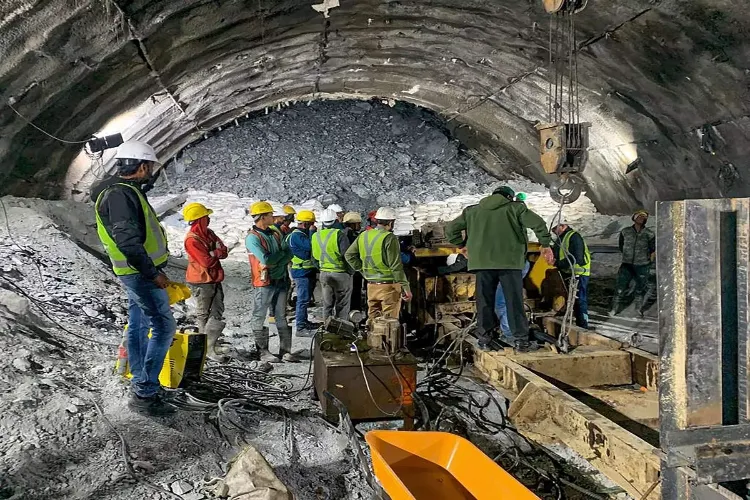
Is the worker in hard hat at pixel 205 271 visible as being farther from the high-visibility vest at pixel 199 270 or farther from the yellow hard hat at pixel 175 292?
the yellow hard hat at pixel 175 292

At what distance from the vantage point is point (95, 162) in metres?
9.74

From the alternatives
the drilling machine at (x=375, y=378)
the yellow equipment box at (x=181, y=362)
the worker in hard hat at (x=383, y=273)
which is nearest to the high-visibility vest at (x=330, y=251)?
the worker in hard hat at (x=383, y=273)

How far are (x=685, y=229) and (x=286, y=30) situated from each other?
7.74 meters

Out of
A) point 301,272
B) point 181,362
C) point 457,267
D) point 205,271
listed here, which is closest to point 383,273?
point 457,267

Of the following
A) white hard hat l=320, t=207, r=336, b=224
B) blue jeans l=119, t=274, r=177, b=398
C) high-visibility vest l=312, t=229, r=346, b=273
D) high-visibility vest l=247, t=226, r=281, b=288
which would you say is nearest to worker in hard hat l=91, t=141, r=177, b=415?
Result: blue jeans l=119, t=274, r=177, b=398

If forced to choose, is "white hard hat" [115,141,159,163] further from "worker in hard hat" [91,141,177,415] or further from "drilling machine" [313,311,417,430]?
"drilling machine" [313,311,417,430]

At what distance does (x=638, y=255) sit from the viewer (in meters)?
8.15

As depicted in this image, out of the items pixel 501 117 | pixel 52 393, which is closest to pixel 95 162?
pixel 52 393

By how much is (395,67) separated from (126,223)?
8.59 m

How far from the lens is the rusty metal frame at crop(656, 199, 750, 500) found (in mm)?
1918

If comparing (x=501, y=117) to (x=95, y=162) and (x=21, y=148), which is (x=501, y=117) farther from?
(x=21, y=148)

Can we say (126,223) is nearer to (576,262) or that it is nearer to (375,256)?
(375,256)

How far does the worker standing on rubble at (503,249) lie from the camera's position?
511cm

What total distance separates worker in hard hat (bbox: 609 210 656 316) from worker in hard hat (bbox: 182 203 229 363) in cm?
567
